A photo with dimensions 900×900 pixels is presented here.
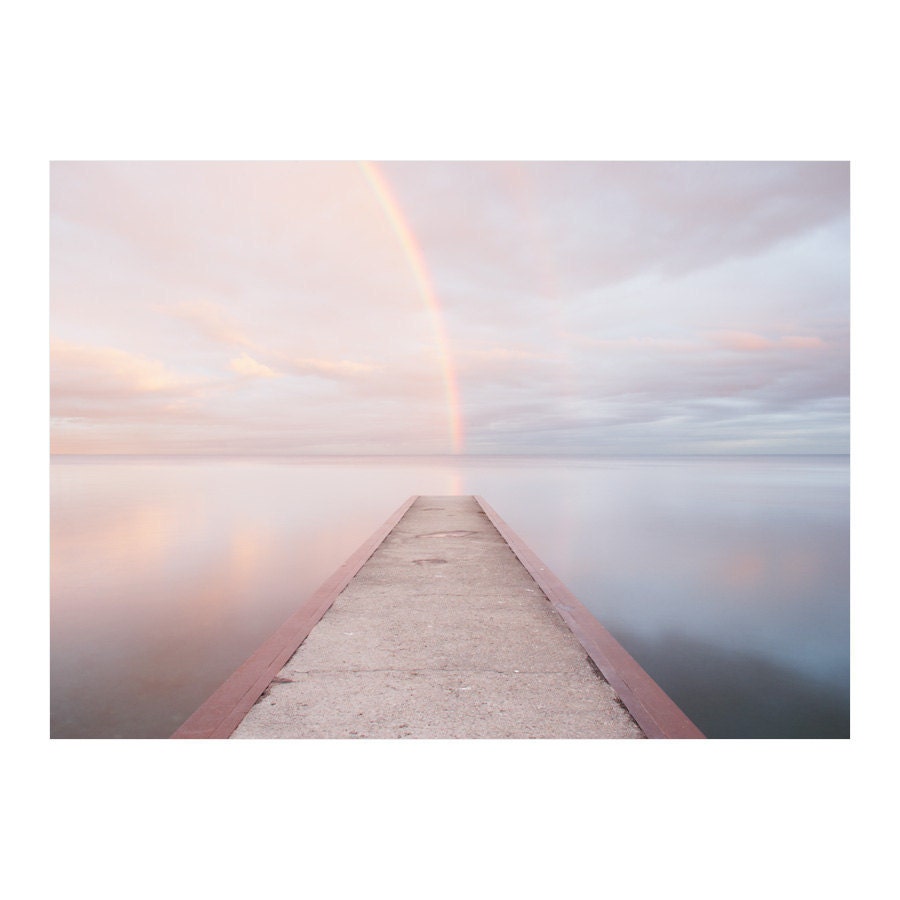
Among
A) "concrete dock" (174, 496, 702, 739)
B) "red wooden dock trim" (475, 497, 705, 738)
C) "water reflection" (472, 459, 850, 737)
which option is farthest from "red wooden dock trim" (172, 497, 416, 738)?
"water reflection" (472, 459, 850, 737)

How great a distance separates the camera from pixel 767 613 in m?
8.85

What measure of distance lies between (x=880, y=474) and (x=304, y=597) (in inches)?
295

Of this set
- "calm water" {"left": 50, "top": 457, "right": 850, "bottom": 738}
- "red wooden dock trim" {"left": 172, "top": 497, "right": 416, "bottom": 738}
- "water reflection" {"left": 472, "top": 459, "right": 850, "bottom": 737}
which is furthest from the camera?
"water reflection" {"left": 472, "top": 459, "right": 850, "bottom": 737}

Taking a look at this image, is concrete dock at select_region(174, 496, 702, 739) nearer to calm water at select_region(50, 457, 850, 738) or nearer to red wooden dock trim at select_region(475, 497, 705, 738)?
red wooden dock trim at select_region(475, 497, 705, 738)

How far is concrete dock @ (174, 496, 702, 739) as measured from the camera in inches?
139

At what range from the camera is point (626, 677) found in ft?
13.7

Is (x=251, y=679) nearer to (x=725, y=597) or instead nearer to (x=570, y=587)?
(x=570, y=587)

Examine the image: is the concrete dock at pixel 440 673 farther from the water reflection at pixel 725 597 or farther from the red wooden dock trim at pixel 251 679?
the water reflection at pixel 725 597

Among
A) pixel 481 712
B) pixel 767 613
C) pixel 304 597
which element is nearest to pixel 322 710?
pixel 481 712

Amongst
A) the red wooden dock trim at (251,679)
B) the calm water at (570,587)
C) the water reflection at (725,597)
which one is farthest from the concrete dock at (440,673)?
the water reflection at (725,597)

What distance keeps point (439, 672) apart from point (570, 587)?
19.9ft

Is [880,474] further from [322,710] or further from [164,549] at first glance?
[164,549]

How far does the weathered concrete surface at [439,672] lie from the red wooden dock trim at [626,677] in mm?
75

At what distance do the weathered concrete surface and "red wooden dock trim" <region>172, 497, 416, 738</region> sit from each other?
78mm
